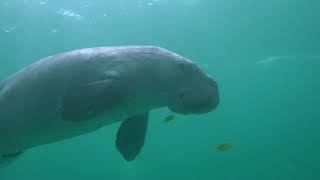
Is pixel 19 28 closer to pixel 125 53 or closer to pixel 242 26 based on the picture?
pixel 242 26

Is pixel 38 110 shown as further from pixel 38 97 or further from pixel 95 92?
pixel 95 92

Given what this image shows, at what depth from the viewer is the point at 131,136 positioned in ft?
16.3

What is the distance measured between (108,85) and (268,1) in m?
19.8

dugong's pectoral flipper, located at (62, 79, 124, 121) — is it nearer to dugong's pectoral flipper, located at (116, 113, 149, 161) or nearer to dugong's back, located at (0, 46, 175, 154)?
dugong's back, located at (0, 46, 175, 154)

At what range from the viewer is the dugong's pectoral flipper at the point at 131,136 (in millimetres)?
4926

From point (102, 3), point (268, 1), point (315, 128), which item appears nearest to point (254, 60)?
point (268, 1)

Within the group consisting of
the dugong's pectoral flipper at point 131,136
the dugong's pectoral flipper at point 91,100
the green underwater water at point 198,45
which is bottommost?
the green underwater water at point 198,45

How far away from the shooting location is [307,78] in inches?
1704

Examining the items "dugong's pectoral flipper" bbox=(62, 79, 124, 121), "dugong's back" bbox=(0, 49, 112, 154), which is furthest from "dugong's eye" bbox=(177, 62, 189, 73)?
"dugong's back" bbox=(0, 49, 112, 154)

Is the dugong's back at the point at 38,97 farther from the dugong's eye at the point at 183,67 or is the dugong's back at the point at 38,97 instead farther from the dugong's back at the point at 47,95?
the dugong's eye at the point at 183,67

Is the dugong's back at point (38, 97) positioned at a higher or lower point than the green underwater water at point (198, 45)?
higher

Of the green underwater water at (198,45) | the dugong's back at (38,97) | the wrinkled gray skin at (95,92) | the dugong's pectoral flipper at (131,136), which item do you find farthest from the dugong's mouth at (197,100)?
the green underwater water at (198,45)

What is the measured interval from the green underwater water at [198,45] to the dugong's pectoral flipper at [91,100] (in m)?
3.17

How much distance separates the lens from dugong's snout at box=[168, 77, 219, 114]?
167 inches
